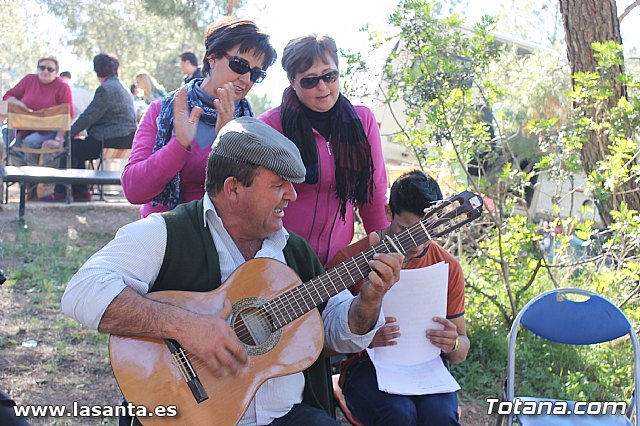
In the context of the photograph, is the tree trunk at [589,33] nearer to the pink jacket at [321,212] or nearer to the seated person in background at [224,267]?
the pink jacket at [321,212]

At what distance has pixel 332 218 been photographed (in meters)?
3.16

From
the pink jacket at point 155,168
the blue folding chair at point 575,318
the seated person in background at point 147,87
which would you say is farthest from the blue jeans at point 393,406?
the seated person in background at point 147,87

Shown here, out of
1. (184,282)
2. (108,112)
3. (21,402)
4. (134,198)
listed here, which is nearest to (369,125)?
(134,198)

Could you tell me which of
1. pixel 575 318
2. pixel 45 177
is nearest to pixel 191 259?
pixel 575 318

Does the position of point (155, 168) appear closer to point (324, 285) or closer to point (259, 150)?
point (259, 150)

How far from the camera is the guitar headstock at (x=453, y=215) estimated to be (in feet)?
8.17

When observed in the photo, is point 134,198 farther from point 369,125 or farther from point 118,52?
point 118,52

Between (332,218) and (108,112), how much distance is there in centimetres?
618

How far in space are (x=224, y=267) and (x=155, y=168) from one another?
66 centimetres

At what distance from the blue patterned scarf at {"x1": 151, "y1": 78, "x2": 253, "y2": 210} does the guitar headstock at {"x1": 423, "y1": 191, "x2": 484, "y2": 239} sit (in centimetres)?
107

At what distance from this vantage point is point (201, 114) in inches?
119

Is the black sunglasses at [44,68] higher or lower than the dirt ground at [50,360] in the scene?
higher

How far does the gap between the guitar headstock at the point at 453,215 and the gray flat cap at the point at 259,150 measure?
1.64ft

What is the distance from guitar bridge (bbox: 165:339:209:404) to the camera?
216cm
